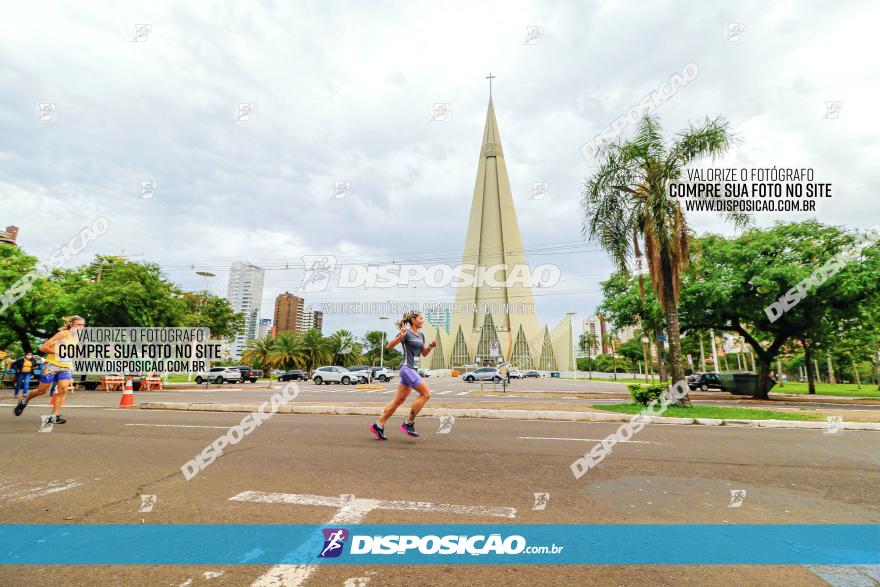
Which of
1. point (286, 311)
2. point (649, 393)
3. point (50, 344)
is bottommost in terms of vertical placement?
point (649, 393)

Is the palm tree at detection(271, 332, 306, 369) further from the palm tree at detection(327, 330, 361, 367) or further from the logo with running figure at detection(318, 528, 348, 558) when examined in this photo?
the logo with running figure at detection(318, 528, 348, 558)

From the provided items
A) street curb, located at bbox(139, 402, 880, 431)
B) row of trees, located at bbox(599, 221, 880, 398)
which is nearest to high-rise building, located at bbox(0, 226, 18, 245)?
street curb, located at bbox(139, 402, 880, 431)

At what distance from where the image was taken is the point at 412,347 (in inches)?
262

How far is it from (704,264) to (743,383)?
1043cm

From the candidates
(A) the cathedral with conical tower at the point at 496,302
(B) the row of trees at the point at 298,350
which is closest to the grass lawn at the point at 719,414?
(B) the row of trees at the point at 298,350

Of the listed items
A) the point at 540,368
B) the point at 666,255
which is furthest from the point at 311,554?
the point at 540,368

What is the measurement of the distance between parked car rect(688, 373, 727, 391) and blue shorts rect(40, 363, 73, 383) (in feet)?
119

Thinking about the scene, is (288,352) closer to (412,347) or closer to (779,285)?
(779,285)

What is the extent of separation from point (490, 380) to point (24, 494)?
143ft

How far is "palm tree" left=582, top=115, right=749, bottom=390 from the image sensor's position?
1301 cm

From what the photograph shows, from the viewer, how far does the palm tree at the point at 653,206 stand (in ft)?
42.7

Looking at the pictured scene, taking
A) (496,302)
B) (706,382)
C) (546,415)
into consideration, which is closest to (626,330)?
(706,382)

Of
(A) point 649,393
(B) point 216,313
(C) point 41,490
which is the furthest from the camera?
(B) point 216,313

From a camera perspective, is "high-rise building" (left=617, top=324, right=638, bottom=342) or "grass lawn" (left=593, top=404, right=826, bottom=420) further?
"high-rise building" (left=617, top=324, right=638, bottom=342)
